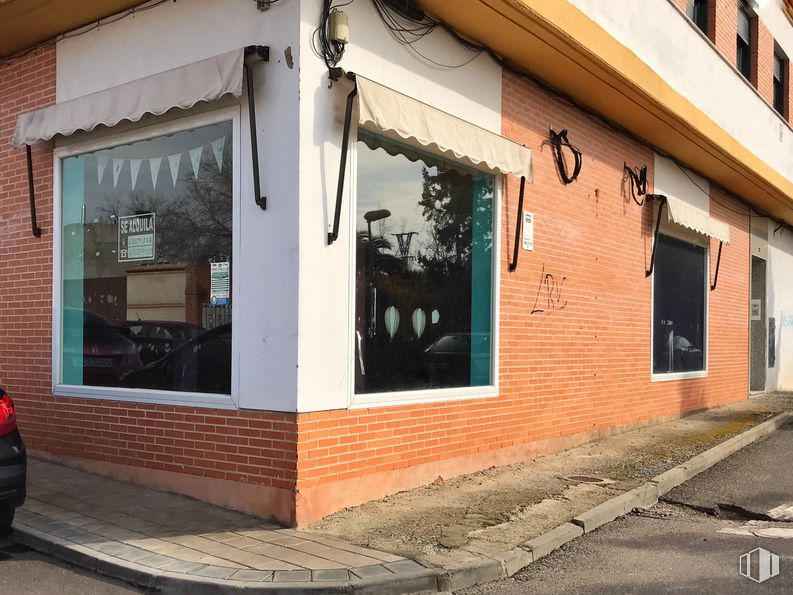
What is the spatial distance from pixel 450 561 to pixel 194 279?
3233 millimetres

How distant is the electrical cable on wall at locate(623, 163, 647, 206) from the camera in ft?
35.8

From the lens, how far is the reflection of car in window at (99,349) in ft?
23.6

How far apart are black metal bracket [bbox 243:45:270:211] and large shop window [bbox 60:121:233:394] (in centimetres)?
43

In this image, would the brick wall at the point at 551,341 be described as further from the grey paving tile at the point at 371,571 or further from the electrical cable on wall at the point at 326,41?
the electrical cable on wall at the point at 326,41

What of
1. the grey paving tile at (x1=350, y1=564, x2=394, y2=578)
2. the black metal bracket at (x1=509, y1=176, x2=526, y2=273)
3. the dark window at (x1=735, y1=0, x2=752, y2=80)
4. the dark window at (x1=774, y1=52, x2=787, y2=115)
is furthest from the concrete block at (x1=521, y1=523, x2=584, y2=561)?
the dark window at (x1=774, y1=52, x2=787, y2=115)

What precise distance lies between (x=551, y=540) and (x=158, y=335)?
3.74 m

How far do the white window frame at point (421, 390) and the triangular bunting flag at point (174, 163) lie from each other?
1594mm

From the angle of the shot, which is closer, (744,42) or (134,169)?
(134,169)

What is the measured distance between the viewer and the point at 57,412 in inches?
299

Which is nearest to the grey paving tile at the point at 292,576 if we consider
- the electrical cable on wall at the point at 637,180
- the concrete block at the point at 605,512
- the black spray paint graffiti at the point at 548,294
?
the concrete block at the point at 605,512

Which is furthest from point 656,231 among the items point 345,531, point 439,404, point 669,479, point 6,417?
point 6,417

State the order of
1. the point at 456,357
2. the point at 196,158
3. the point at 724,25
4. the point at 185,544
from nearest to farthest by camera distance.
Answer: the point at 185,544 → the point at 196,158 → the point at 456,357 → the point at 724,25

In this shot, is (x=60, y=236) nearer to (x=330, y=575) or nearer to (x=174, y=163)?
(x=174, y=163)

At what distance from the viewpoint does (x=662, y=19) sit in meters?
10.5
